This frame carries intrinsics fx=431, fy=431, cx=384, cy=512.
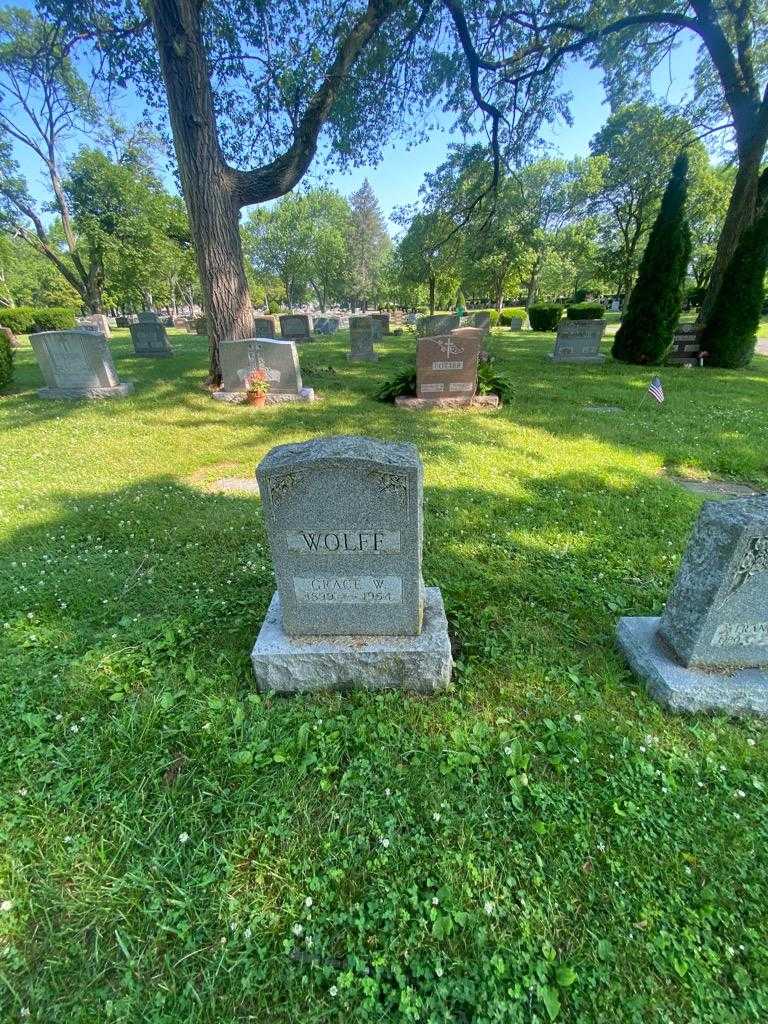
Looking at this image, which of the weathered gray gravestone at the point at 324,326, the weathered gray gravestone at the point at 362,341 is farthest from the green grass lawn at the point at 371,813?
the weathered gray gravestone at the point at 324,326

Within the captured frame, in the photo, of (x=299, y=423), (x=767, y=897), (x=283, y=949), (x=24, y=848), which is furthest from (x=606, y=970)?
(x=299, y=423)

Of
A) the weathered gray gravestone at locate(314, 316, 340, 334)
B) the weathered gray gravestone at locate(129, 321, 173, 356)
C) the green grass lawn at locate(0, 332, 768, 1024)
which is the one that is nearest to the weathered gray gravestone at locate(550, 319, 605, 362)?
the green grass lawn at locate(0, 332, 768, 1024)

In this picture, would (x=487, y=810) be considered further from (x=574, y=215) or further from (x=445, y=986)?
(x=574, y=215)

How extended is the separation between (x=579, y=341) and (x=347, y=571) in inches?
493

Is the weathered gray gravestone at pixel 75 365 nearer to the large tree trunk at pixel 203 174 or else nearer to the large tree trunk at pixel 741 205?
the large tree trunk at pixel 203 174

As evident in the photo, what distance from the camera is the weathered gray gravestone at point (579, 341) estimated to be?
11.9 meters

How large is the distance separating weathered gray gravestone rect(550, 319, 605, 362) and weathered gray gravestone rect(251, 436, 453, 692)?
12.1 meters

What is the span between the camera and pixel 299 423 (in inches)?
275

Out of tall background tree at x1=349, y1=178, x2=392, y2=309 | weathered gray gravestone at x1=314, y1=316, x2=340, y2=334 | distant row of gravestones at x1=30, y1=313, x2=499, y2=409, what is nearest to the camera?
distant row of gravestones at x1=30, y1=313, x2=499, y2=409

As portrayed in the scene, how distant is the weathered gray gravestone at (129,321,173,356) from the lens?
14953mm

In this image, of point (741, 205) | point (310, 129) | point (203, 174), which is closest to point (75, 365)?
point (203, 174)

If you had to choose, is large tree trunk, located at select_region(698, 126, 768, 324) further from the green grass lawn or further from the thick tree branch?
the green grass lawn

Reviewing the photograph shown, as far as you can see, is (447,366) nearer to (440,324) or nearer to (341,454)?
(341,454)

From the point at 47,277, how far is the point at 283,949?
61035 millimetres
